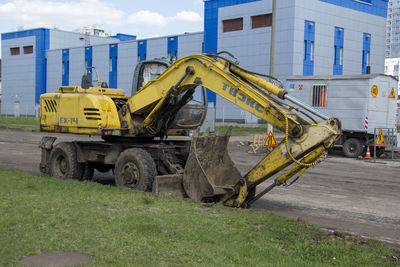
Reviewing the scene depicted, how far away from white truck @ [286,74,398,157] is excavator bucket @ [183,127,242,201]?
13.2 meters

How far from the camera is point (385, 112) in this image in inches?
891

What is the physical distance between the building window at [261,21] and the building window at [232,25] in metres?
1.53

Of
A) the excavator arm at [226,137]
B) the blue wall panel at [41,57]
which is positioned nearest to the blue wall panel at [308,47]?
the excavator arm at [226,137]

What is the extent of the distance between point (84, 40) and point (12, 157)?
57.3 meters

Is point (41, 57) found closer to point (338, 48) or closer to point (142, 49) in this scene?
point (142, 49)

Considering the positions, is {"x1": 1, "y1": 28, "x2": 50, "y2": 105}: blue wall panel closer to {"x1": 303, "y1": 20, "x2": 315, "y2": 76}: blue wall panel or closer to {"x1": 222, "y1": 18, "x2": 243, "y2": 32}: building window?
{"x1": 222, "y1": 18, "x2": 243, "y2": 32}: building window

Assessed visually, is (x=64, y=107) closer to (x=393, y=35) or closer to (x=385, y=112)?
(x=385, y=112)

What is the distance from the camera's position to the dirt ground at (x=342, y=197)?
862 centimetres

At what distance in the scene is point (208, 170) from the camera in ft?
33.2

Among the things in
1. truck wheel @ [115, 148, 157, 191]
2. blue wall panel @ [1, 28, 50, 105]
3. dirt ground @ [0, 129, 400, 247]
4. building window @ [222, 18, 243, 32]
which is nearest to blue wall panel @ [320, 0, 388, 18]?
building window @ [222, 18, 243, 32]

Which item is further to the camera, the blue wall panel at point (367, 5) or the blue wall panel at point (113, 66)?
the blue wall panel at point (113, 66)

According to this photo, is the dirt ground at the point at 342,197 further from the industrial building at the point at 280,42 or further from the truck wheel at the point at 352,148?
the industrial building at the point at 280,42

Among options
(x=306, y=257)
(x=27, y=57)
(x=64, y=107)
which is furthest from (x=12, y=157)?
(x=27, y=57)

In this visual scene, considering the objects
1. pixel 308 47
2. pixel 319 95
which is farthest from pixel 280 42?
pixel 319 95
